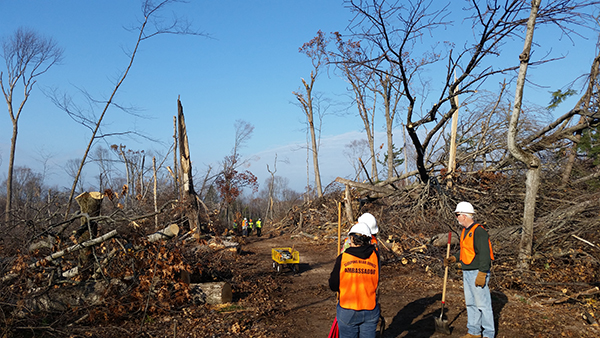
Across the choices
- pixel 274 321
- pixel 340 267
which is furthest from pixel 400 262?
pixel 340 267

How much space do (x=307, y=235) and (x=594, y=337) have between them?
41.9 feet

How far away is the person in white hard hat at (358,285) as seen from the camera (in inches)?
150

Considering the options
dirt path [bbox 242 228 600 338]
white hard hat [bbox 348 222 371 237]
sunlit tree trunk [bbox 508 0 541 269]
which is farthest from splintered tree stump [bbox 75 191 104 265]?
sunlit tree trunk [bbox 508 0 541 269]

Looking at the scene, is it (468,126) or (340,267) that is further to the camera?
(468,126)

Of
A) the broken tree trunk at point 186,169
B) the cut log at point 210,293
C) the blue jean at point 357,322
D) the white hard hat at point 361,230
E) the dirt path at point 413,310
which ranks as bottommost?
the dirt path at point 413,310

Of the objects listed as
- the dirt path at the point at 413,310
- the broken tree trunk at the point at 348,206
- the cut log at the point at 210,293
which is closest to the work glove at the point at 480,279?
the dirt path at the point at 413,310

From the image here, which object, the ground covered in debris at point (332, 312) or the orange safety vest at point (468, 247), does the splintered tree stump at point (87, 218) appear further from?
the orange safety vest at point (468, 247)

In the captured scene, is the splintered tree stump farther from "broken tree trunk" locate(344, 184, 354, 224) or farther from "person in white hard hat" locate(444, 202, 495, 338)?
"broken tree trunk" locate(344, 184, 354, 224)

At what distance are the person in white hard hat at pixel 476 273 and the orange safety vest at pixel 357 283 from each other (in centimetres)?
204

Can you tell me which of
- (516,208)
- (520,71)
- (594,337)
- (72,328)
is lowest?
(594,337)

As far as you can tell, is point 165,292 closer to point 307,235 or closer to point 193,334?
point 193,334

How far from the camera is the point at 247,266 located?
11.2 m

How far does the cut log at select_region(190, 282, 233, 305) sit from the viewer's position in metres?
6.98

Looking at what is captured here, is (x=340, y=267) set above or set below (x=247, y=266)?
above
